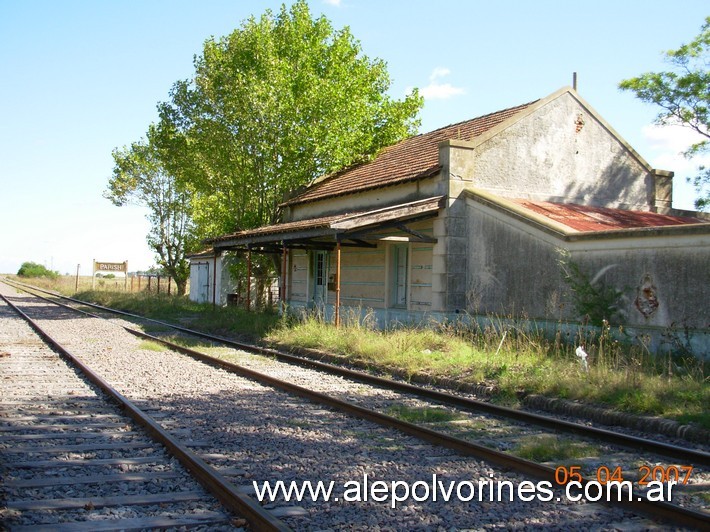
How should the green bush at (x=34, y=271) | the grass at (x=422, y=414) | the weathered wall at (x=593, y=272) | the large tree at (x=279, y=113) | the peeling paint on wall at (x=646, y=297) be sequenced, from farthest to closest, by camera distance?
the green bush at (x=34, y=271), the large tree at (x=279, y=113), the peeling paint on wall at (x=646, y=297), the weathered wall at (x=593, y=272), the grass at (x=422, y=414)

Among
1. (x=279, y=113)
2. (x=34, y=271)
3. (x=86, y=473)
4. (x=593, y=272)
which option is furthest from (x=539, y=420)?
(x=34, y=271)

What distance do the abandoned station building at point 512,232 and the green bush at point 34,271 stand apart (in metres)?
81.5

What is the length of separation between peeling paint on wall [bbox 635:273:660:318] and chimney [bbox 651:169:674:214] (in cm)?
935

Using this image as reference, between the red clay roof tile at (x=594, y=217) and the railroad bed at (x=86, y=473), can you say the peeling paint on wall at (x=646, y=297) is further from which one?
the railroad bed at (x=86, y=473)

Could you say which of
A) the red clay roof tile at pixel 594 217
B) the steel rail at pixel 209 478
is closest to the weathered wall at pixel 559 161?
the red clay roof tile at pixel 594 217

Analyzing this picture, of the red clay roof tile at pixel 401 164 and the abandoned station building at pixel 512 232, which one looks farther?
the red clay roof tile at pixel 401 164

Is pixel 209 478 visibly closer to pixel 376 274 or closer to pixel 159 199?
pixel 376 274

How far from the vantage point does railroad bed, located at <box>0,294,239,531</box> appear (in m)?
4.48

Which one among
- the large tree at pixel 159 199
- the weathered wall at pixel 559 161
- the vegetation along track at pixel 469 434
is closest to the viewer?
the vegetation along track at pixel 469 434

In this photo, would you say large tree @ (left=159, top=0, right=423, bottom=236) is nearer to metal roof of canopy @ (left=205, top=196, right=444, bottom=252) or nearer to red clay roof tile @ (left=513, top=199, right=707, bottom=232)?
metal roof of canopy @ (left=205, top=196, right=444, bottom=252)

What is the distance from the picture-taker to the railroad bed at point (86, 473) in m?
4.48

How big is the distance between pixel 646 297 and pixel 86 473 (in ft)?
30.3

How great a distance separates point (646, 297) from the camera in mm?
11297

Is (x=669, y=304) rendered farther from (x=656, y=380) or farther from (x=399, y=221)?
(x=399, y=221)
